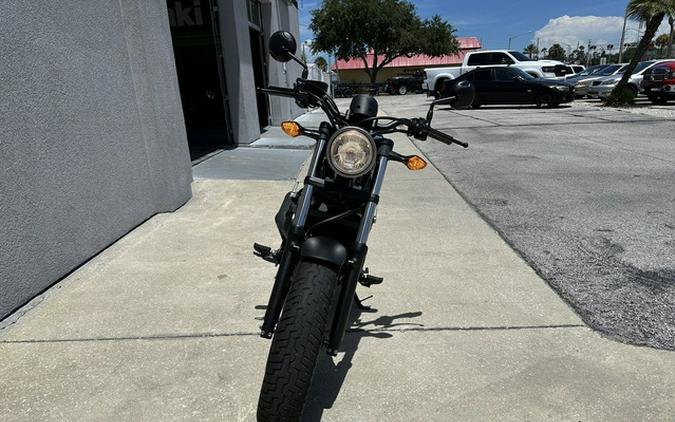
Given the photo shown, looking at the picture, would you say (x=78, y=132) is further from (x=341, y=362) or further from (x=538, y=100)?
(x=538, y=100)

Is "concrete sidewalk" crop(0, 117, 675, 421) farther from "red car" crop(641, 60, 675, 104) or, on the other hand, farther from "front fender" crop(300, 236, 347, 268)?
"red car" crop(641, 60, 675, 104)

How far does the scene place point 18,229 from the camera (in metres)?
3.05

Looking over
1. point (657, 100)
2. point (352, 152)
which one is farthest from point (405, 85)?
point (352, 152)

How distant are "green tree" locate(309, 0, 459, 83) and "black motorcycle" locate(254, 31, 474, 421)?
3964 centimetres

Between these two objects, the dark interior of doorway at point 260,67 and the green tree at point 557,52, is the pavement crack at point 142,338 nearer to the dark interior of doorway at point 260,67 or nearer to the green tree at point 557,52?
the dark interior of doorway at point 260,67

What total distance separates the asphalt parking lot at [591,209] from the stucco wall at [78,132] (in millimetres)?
3807

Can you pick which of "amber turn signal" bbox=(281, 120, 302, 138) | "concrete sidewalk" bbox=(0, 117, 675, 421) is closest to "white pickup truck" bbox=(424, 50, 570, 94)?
"concrete sidewalk" bbox=(0, 117, 675, 421)

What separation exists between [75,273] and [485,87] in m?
17.6

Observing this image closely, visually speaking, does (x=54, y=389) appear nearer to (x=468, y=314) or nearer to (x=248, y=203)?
(x=468, y=314)

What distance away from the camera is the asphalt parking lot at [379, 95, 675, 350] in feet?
10.1

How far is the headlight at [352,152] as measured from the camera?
1.97 metres

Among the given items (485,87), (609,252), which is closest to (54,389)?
(609,252)

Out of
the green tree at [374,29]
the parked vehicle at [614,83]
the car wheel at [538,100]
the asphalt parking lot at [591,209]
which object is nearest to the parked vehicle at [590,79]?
the parked vehicle at [614,83]

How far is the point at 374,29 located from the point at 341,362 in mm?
40645
